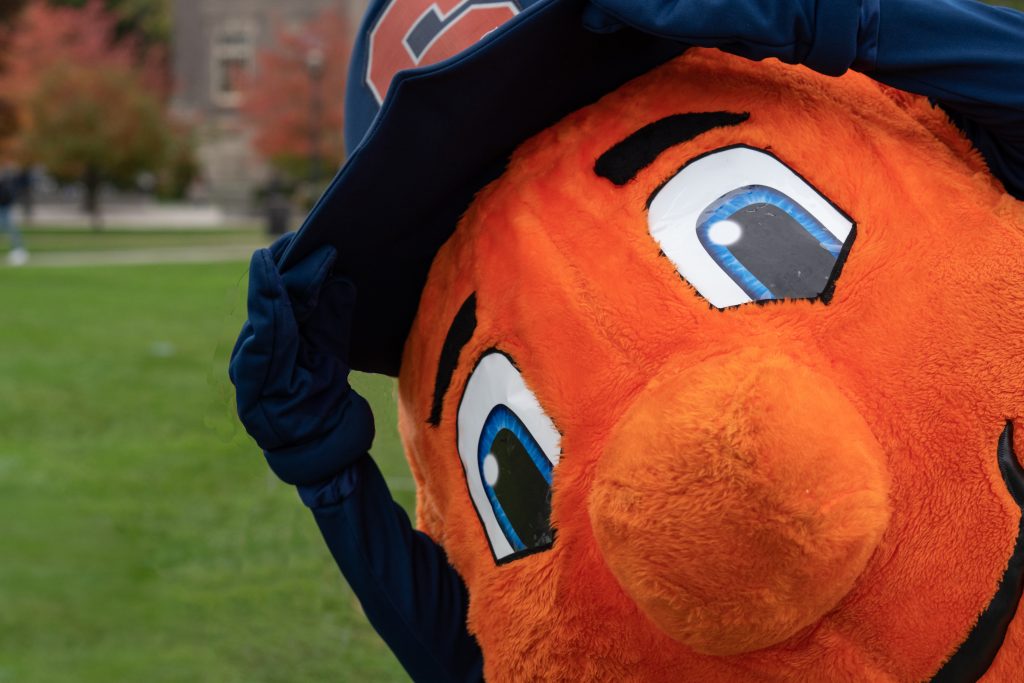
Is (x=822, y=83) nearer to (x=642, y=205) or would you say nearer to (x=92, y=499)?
(x=642, y=205)

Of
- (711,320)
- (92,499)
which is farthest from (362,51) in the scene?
(92,499)

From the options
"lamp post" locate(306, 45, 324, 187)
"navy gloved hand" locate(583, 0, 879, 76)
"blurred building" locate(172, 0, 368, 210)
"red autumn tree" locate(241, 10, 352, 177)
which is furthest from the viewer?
"blurred building" locate(172, 0, 368, 210)

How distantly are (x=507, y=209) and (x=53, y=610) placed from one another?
3059mm

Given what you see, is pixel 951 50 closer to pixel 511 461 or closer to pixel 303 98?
pixel 511 461

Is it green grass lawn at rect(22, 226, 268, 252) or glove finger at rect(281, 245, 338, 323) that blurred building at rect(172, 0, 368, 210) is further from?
glove finger at rect(281, 245, 338, 323)


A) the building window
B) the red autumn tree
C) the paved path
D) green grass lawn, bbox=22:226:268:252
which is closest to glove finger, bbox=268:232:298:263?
→ the paved path

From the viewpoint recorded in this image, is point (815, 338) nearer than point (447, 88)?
Yes

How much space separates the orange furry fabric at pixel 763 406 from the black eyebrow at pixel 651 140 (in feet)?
0.04

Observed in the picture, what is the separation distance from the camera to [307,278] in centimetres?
146

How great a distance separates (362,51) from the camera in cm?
190

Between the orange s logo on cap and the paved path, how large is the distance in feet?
49.5

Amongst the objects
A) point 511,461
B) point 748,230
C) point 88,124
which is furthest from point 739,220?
point 88,124

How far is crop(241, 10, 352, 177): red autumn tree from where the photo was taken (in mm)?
30297

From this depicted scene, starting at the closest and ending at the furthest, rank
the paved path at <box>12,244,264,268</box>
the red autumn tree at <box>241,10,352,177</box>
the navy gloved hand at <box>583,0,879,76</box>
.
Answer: the navy gloved hand at <box>583,0,879,76</box> → the paved path at <box>12,244,264,268</box> → the red autumn tree at <box>241,10,352,177</box>
